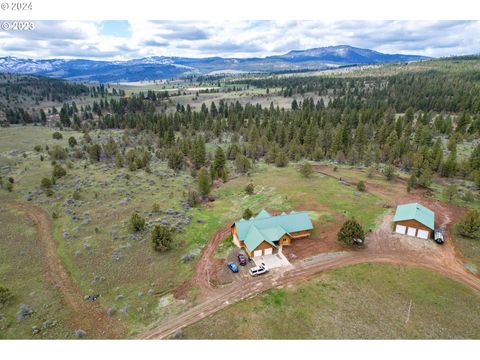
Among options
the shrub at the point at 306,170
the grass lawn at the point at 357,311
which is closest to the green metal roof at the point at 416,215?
the grass lawn at the point at 357,311

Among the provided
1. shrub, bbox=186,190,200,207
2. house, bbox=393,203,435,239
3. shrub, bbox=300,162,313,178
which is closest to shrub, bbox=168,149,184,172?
shrub, bbox=186,190,200,207

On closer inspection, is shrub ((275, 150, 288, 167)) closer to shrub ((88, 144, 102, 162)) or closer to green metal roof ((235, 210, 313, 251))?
green metal roof ((235, 210, 313, 251))

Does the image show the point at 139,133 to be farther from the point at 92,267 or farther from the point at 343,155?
the point at 92,267

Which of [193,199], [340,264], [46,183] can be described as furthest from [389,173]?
[46,183]

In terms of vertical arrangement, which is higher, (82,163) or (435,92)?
(435,92)

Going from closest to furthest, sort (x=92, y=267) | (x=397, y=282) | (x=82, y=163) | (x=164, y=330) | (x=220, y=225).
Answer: (x=164, y=330) < (x=397, y=282) < (x=92, y=267) < (x=220, y=225) < (x=82, y=163)

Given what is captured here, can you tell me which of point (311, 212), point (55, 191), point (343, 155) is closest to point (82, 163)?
point (55, 191)

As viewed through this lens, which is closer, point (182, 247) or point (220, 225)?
point (182, 247)

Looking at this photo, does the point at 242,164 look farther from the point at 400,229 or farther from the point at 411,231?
the point at 411,231
